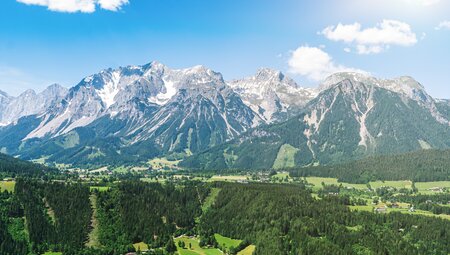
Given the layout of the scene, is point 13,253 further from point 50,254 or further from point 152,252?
point 152,252

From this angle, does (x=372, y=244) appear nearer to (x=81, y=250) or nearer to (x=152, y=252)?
(x=152, y=252)

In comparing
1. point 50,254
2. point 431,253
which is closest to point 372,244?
point 431,253

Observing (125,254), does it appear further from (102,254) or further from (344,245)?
(344,245)

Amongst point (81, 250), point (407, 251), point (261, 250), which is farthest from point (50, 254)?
point (407, 251)

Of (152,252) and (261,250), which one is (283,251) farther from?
(152,252)

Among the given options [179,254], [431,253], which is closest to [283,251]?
[179,254]

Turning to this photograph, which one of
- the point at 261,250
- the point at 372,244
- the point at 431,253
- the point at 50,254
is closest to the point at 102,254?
the point at 50,254
